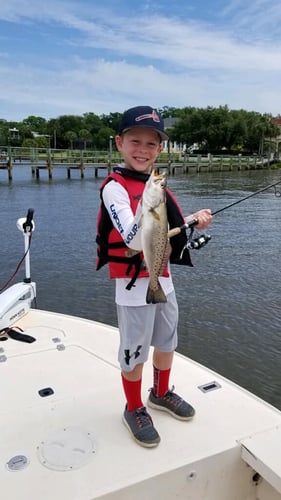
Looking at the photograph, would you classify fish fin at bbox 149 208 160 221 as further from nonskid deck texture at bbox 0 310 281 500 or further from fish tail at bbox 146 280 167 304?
nonskid deck texture at bbox 0 310 281 500

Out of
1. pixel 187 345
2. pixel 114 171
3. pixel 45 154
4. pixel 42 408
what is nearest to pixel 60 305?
pixel 187 345

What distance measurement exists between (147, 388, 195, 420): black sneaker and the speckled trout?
874 millimetres

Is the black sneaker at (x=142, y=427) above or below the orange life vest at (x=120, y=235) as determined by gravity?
below

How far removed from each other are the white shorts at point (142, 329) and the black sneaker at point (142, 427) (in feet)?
1.00

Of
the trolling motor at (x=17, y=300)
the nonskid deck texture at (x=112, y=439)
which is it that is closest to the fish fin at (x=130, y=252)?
the nonskid deck texture at (x=112, y=439)

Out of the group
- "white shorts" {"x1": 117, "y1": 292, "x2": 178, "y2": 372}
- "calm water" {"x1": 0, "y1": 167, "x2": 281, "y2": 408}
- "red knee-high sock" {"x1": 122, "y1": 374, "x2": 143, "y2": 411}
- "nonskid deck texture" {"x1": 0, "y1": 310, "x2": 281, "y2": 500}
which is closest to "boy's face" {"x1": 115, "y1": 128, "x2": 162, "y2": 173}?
"white shorts" {"x1": 117, "y1": 292, "x2": 178, "y2": 372}

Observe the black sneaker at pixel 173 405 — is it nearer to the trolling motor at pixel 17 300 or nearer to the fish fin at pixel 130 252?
the fish fin at pixel 130 252

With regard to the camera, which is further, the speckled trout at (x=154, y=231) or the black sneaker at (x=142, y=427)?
the black sneaker at (x=142, y=427)

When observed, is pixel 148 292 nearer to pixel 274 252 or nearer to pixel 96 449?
pixel 96 449

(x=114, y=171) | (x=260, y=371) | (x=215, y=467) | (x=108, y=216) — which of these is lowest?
(x=260, y=371)

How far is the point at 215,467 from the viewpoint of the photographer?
249 cm

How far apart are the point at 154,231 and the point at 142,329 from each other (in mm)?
689

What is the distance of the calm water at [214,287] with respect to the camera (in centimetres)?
666

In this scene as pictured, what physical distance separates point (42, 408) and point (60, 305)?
568cm
